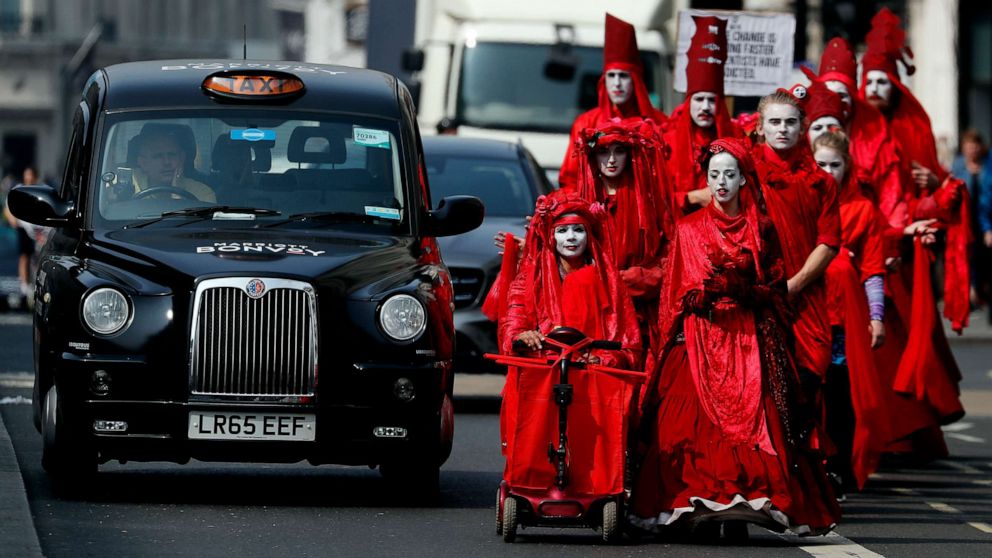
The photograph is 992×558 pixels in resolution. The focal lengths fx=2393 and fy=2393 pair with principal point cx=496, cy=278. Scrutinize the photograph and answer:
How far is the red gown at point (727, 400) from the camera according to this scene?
30.8ft

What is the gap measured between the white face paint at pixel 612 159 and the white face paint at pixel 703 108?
1506mm

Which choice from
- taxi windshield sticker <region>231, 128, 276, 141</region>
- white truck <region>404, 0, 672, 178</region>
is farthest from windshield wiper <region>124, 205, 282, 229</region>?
white truck <region>404, 0, 672, 178</region>

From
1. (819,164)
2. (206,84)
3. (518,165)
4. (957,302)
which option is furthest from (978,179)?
(206,84)

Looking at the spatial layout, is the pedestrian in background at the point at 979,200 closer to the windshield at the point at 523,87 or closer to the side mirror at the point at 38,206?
the windshield at the point at 523,87

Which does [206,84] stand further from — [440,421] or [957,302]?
[957,302]

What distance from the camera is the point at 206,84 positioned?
11.5 m

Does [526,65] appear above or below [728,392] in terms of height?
above

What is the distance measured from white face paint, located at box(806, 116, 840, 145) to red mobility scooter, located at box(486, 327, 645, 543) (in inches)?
143

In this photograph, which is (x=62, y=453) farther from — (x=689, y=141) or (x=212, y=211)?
(x=689, y=141)

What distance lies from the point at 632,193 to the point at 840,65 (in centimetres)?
338

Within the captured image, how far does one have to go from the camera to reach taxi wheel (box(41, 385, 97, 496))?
10281 millimetres

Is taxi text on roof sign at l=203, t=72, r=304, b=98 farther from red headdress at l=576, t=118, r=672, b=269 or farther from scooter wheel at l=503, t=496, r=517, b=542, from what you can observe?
scooter wheel at l=503, t=496, r=517, b=542

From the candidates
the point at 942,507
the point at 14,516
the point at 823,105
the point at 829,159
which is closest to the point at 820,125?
the point at 823,105

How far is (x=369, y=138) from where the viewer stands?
37.6ft
